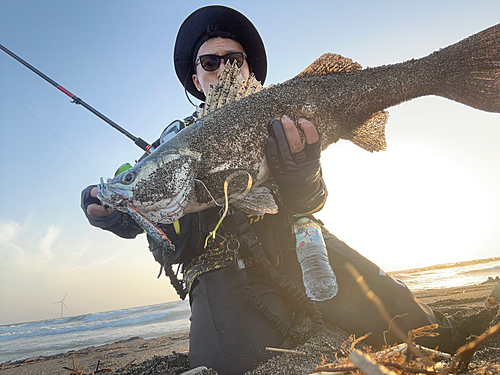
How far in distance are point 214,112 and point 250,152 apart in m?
0.54

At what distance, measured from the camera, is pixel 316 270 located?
258cm

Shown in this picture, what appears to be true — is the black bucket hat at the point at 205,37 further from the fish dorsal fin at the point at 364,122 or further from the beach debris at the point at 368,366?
the beach debris at the point at 368,366

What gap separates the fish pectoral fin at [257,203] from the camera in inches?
99.0

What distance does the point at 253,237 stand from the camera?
8.99 feet

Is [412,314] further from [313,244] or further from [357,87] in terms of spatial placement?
[357,87]

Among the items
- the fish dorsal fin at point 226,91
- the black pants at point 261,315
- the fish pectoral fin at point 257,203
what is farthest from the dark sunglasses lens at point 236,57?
the black pants at point 261,315

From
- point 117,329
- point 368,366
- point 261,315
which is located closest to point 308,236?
point 261,315

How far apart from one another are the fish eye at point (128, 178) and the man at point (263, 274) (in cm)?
51

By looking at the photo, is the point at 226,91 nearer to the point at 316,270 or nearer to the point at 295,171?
the point at 295,171

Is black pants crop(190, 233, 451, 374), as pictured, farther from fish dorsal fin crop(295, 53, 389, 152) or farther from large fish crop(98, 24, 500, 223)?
fish dorsal fin crop(295, 53, 389, 152)

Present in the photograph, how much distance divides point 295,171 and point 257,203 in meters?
0.46

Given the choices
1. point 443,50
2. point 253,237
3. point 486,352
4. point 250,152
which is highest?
point 443,50

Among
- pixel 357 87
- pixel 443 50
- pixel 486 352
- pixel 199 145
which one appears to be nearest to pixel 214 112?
pixel 199 145

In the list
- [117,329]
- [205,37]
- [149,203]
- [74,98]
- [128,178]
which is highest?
[74,98]
